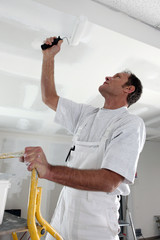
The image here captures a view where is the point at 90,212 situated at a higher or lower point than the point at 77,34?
lower

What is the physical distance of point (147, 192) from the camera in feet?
15.6

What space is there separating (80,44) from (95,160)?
89 cm

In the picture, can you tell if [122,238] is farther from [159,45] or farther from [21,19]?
[21,19]

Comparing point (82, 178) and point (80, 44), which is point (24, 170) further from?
point (82, 178)

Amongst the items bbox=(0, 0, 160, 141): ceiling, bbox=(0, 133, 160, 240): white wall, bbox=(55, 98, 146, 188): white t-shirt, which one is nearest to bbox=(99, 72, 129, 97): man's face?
bbox=(55, 98, 146, 188): white t-shirt

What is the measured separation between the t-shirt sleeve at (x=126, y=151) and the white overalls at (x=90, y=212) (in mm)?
113

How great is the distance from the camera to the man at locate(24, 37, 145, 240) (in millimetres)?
655

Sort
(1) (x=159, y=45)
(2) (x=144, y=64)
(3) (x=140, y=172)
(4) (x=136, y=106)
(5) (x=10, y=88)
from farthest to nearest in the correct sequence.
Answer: (3) (x=140, y=172)
(4) (x=136, y=106)
(5) (x=10, y=88)
(2) (x=144, y=64)
(1) (x=159, y=45)

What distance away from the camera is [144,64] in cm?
154

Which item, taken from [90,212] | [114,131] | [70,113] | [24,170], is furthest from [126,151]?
[24,170]

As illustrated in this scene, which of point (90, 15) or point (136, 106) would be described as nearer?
point (90, 15)

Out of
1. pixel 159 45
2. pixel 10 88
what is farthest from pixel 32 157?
pixel 10 88

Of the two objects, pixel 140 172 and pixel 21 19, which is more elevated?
pixel 21 19

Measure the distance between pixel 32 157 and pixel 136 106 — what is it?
223 cm
